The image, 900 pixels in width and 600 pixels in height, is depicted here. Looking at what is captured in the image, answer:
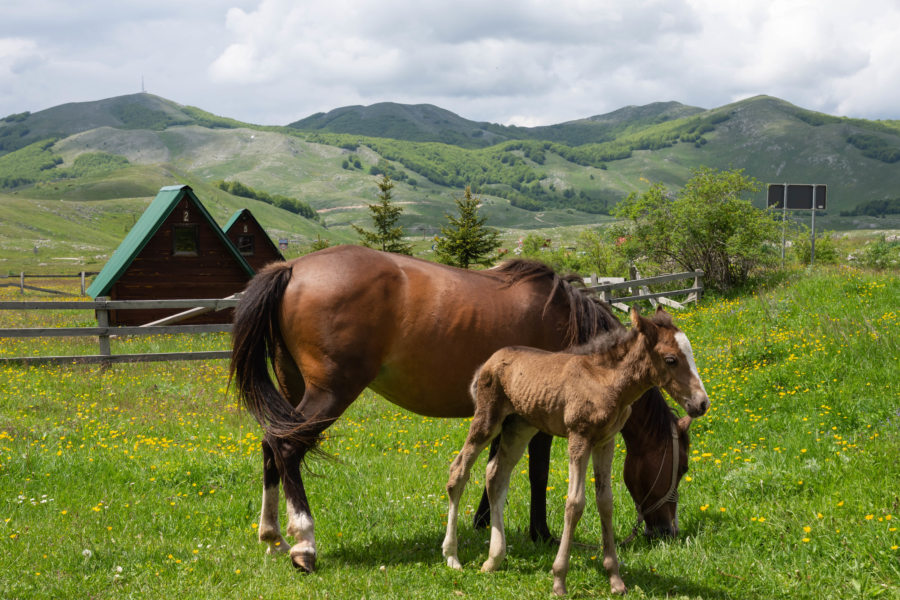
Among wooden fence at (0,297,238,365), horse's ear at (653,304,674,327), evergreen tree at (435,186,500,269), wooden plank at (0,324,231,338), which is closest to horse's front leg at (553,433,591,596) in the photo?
horse's ear at (653,304,674,327)

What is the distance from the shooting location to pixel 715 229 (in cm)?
A: 2275

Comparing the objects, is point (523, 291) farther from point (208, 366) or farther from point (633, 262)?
point (633, 262)

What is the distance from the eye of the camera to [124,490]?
248 inches

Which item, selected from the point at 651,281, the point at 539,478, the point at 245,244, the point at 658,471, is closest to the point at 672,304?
the point at 651,281

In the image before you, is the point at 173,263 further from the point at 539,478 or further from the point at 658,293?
the point at 539,478

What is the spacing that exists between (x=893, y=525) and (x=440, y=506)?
360 centimetres

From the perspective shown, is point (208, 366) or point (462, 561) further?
point (208, 366)

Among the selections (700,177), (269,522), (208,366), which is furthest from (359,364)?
(700,177)

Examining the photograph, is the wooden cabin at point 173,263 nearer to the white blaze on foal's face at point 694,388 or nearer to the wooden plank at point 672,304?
the wooden plank at point 672,304

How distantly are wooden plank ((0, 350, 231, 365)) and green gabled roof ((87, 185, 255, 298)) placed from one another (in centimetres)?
1003

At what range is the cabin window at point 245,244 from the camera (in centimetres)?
3134

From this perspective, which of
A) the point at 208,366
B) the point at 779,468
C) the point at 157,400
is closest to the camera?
the point at 779,468

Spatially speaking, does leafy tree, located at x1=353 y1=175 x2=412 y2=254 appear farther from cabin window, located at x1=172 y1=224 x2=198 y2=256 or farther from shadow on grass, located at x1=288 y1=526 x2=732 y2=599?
shadow on grass, located at x1=288 y1=526 x2=732 y2=599

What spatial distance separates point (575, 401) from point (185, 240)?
22874 millimetres
